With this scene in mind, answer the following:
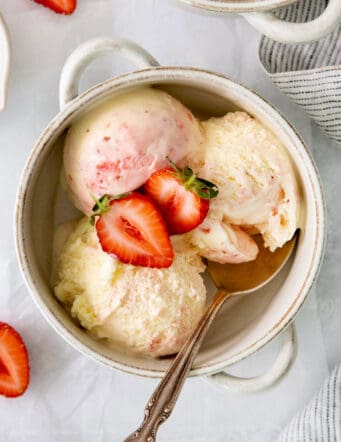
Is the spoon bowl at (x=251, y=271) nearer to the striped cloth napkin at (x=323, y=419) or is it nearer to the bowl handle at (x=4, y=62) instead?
the striped cloth napkin at (x=323, y=419)

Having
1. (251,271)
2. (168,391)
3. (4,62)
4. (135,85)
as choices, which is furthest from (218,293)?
(4,62)

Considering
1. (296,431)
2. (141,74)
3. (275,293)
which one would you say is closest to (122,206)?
(141,74)

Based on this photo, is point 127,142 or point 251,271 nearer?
point 127,142

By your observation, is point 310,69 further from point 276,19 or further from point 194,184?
point 194,184

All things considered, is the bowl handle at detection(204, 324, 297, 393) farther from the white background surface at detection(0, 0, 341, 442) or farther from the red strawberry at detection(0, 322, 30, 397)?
the red strawberry at detection(0, 322, 30, 397)

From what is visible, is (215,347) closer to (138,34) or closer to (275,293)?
(275,293)

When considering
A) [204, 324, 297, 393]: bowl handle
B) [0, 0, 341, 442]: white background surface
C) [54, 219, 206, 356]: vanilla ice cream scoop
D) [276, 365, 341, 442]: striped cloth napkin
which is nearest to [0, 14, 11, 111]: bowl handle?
[0, 0, 341, 442]: white background surface
